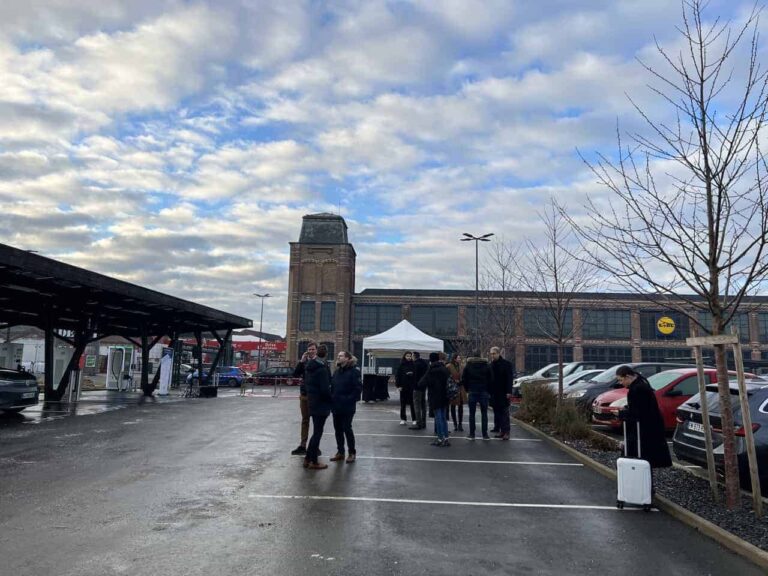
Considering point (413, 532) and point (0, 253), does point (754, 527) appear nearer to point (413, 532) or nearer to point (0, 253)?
point (413, 532)

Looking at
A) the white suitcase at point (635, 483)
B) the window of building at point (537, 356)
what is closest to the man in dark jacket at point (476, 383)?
the white suitcase at point (635, 483)

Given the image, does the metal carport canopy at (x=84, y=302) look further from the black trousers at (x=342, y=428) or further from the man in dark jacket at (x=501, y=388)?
the man in dark jacket at (x=501, y=388)

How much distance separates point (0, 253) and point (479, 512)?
1240 cm

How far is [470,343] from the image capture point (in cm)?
3859

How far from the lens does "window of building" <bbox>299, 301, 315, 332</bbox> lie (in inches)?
2468

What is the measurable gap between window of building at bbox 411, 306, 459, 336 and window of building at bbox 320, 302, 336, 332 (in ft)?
28.1

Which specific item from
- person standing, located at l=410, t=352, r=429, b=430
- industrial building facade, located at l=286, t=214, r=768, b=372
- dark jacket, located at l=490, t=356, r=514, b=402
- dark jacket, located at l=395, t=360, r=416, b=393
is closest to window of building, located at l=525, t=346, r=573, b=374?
industrial building facade, located at l=286, t=214, r=768, b=372

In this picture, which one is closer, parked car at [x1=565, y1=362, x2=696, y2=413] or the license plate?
the license plate

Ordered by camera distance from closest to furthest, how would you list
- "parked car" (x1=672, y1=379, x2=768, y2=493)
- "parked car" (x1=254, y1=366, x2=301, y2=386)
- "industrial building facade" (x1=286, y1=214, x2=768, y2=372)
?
"parked car" (x1=672, y1=379, x2=768, y2=493) → "parked car" (x1=254, y1=366, x2=301, y2=386) → "industrial building facade" (x1=286, y1=214, x2=768, y2=372)

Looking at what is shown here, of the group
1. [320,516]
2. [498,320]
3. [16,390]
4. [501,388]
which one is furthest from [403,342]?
[320,516]

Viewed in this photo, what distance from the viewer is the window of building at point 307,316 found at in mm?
62688

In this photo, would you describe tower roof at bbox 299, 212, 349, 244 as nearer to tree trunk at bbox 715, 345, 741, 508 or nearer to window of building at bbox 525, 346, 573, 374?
window of building at bbox 525, 346, 573, 374

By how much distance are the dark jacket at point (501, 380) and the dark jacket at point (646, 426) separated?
5.01 m

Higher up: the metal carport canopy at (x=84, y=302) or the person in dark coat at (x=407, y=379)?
the metal carport canopy at (x=84, y=302)
